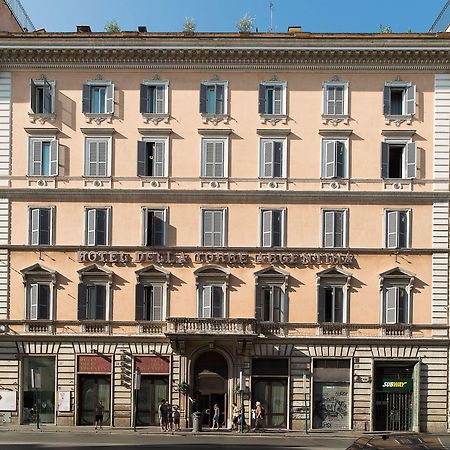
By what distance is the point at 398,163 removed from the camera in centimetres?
4262

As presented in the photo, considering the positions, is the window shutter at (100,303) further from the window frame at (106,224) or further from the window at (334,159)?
the window at (334,159)

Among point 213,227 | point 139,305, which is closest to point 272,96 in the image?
point 213,227

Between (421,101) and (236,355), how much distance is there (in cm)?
1837

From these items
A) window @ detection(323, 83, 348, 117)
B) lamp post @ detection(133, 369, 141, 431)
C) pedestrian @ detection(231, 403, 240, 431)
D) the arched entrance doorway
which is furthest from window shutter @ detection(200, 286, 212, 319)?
window @ detection(323, 83, 348, 117)

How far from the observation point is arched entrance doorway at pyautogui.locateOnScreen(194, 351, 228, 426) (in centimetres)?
4200

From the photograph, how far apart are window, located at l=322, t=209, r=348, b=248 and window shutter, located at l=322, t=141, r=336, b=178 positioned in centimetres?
223

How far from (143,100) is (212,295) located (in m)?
12.2

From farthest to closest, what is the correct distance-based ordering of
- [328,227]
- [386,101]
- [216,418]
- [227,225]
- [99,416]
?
[386,101] → [227,225] → [328,227] → [99,416] → [216,418]

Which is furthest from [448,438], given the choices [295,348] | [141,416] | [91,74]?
[91,74]

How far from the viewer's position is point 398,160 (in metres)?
42.7

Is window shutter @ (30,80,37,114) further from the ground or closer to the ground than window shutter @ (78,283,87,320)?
further from the ground

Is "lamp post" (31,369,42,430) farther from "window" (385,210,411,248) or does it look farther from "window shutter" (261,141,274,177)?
"window" (385,210,411,248)

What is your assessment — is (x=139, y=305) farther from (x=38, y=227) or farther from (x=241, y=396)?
(x=241, y=396)

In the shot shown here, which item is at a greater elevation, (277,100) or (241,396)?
(277,100)
